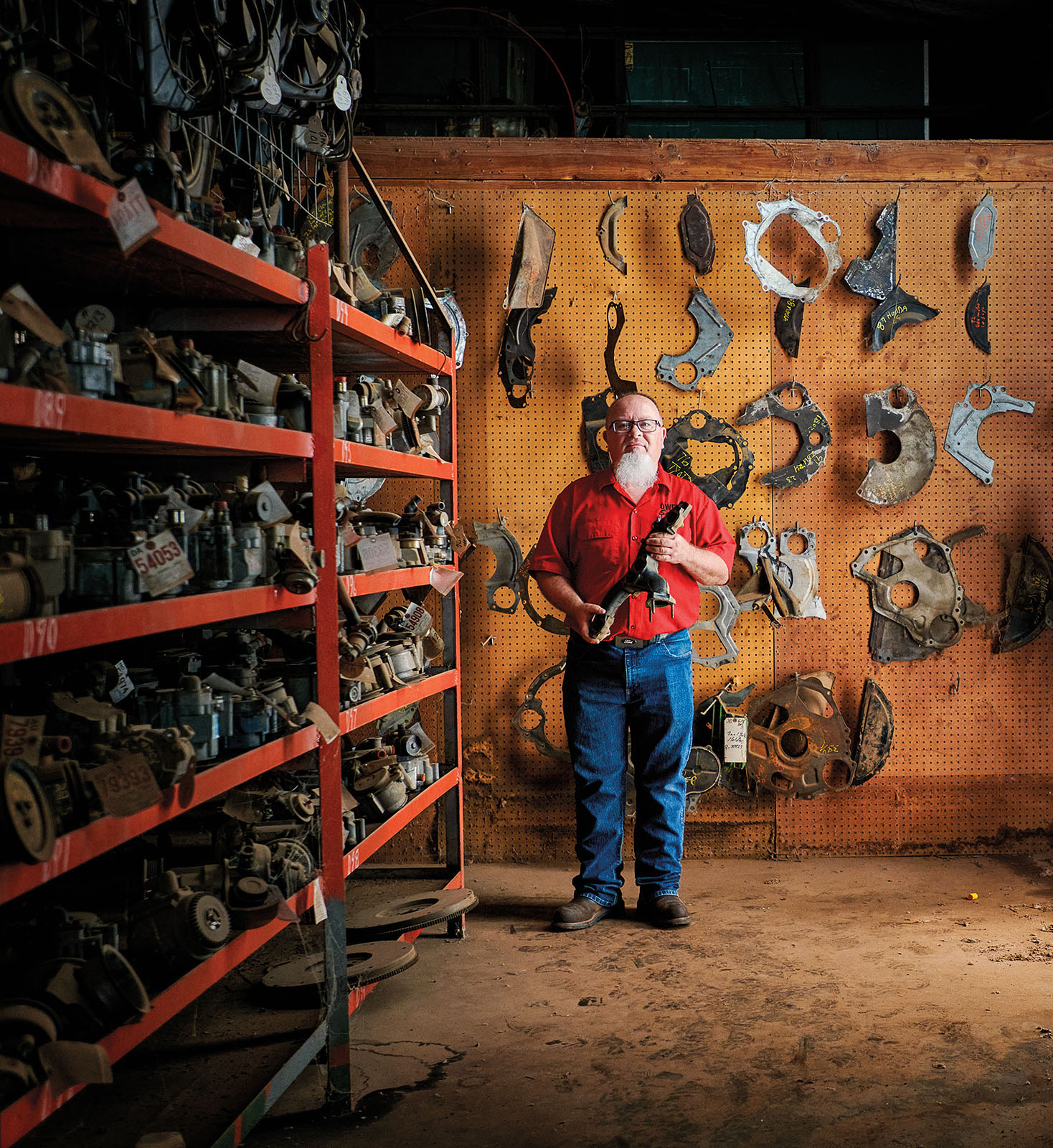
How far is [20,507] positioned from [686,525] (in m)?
2.24

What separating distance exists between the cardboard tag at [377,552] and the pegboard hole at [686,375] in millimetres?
1720

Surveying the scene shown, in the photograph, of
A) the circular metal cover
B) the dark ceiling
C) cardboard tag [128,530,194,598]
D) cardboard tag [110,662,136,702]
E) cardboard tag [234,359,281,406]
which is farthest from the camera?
the dark ceiling

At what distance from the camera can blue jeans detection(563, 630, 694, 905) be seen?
11.6ft

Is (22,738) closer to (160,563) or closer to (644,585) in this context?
(160,563)

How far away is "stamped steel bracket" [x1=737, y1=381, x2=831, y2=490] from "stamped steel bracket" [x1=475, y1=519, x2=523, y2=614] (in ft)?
3.45

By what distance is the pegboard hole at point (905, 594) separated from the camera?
423cm

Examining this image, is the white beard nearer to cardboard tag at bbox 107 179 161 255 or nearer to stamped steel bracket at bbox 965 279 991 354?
stamped steel bracket at bbox 965 279 991 354

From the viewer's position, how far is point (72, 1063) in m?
1.43

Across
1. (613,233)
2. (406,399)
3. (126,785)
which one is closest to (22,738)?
(126,785)

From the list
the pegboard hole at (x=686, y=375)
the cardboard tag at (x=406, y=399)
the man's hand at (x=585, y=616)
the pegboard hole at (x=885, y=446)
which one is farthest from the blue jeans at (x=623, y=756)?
the pegboard hole at (x=885, y=446)

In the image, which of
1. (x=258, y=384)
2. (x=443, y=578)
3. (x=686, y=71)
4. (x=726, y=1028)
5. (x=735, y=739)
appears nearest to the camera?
(x=258, y=384)

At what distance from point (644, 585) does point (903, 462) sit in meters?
1.51

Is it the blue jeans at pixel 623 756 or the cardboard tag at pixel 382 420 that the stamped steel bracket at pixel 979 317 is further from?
the cardboard tag at pixel 382 420

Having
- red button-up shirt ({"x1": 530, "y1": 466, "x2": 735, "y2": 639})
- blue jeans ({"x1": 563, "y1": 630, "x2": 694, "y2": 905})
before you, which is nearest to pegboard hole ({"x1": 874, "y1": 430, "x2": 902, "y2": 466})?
red button-up shirt ({"x1": 530, "y1": 466, "x2": 735, "y2": 639})
